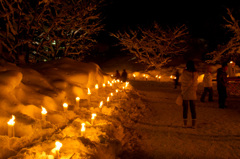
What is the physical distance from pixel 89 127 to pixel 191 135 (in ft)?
8.80

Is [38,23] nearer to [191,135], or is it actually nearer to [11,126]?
[11,126]

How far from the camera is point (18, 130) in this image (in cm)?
430

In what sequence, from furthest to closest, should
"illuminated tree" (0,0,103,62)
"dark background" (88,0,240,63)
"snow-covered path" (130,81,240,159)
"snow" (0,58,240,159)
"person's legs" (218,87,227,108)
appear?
"dark background" (88,0,240,63), "illuminated tree" (0,0,103,62), "person's legs" (218,87,227,108), "snow-covered path" (130,81,240,159), "snow" (0,58,240,159)

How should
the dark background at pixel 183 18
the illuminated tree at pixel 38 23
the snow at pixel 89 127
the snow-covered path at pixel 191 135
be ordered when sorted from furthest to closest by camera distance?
1. the dark background at pixel 183 18
2. the illuminated tree at pixel 38 23
3. the snow-covered path at pixel 191 135
4. the snow at pixel 89 127

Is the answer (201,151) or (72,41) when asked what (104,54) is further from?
(201,151)

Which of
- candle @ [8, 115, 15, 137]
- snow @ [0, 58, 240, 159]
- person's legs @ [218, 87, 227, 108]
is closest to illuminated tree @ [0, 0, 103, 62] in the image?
snow @ [0, 58, 240, 159]

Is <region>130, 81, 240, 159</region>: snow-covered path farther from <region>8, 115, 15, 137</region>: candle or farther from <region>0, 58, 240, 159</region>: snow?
<region>8, 115, 15, 137</region>: candle

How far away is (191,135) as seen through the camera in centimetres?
544

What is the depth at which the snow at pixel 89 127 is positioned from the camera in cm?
375

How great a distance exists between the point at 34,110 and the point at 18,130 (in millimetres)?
866

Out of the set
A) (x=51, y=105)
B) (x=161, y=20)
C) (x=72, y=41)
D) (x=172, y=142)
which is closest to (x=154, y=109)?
(x=172, y=142)

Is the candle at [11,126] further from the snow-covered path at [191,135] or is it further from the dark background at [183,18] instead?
the dark background at [183,18]

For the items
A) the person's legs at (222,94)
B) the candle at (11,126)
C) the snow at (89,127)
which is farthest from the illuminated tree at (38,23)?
the person's legs at (222,94)

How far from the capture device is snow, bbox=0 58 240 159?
375 cm
